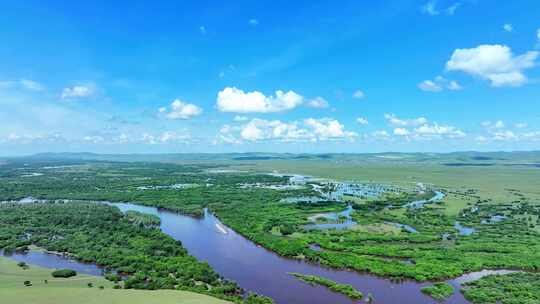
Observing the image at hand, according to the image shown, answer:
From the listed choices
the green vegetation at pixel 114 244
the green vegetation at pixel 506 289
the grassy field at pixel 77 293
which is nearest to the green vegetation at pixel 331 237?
the green vegetation at pixel 114 244

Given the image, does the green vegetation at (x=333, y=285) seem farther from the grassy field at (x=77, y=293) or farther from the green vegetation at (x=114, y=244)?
the grassy field at (x=77, y=293)

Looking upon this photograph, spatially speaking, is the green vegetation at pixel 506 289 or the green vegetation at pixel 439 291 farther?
the green vegetation at pixel 439 291

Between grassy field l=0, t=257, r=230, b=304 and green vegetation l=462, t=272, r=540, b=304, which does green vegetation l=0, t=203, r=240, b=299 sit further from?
green vegetation l=462, t=272, r=540, b=304

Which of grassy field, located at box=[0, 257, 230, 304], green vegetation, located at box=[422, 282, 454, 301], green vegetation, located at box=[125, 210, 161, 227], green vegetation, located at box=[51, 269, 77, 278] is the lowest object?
green vegetation, located at box=[422, 282, 454, 301]

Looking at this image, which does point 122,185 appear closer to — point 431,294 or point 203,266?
point 203,266

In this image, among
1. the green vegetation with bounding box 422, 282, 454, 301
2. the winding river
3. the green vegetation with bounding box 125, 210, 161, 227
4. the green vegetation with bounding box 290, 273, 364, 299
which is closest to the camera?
the green vegetation with bounding box 422, 282, 454, 301

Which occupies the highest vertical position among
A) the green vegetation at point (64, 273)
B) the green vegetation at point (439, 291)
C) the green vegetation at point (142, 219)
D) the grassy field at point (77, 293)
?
the green vegetation at point (142, 219)

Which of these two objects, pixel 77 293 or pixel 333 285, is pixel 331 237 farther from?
pixel 77 293

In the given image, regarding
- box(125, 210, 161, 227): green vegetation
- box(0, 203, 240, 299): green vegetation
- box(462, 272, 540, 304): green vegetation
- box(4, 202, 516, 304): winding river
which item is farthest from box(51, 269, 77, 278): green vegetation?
box(462, 272, 540, 304): green vegetation
